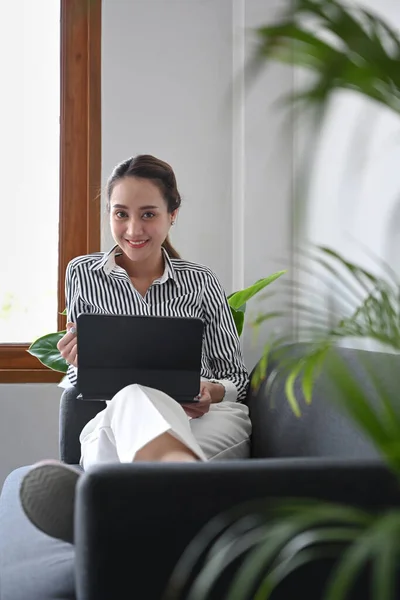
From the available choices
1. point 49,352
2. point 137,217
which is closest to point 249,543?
point 137,217

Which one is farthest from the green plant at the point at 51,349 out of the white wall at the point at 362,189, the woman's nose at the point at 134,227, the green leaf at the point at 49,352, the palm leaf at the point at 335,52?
the palm leaf at the point at 335,52

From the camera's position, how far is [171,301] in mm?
2328

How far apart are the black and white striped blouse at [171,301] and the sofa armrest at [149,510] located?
1.21 m

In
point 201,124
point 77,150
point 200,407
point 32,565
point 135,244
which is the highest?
point 201,124

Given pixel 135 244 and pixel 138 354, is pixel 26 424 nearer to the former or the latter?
pixel 135 244

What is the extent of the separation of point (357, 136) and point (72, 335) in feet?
5.57

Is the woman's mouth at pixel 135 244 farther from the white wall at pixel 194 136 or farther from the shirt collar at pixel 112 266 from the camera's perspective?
the white wall at pixel 194 136

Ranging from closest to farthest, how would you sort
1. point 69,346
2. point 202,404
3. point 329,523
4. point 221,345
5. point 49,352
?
point 329,523, point 202,404, point 69,346, point 221,345, point 49,352

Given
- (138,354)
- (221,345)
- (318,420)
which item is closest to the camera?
(318,420)

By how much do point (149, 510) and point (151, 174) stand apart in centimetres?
151

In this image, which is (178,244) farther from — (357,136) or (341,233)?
(357,136)

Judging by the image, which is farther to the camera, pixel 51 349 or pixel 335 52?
pixel 51 349

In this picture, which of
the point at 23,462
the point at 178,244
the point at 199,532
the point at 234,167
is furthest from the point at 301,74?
the point at 199,532

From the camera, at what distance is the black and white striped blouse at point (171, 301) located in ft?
7.54
